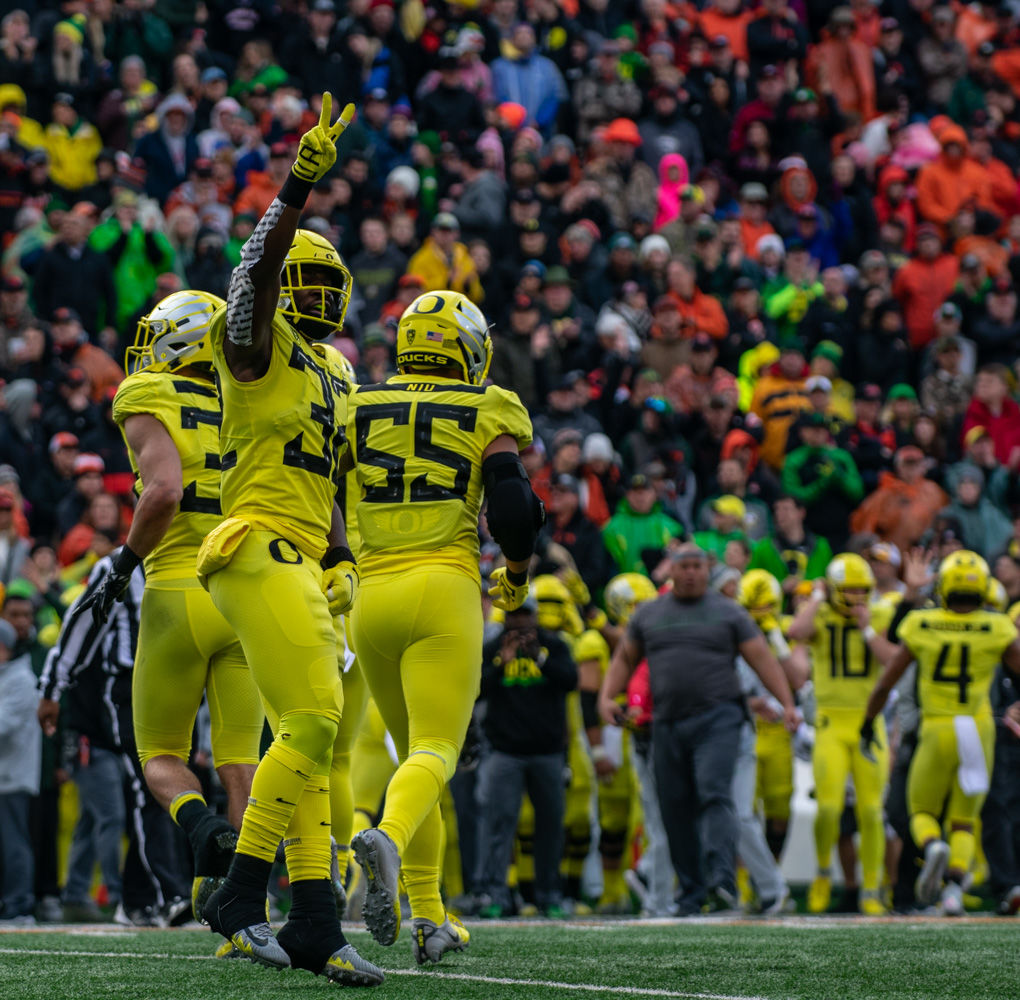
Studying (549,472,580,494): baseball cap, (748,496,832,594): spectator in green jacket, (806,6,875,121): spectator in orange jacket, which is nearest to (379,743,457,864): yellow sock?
(549,472,580,494): baseball cap

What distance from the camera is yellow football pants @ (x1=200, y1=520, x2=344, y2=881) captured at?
5.97 meters

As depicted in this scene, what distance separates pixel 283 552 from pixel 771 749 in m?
8.27

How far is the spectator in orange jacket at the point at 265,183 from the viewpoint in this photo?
667 inches

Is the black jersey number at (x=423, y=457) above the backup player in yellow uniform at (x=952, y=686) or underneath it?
above

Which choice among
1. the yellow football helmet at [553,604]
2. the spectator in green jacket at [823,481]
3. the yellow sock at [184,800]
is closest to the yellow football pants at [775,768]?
the yellow football helmet at [553,604]

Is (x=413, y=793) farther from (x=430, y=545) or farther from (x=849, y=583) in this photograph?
(x=849, y=583)

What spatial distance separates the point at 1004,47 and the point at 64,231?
13.1 m

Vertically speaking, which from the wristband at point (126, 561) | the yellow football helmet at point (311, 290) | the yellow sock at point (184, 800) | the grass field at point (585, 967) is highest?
the yellow football helmet at point (311, 290)

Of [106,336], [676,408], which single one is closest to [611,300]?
[676,408]

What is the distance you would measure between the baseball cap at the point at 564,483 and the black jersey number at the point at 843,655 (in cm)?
238

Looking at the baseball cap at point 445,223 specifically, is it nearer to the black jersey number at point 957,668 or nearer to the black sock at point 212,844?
the black jersey number at point 957,668

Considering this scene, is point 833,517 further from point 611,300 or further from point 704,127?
point 704,127

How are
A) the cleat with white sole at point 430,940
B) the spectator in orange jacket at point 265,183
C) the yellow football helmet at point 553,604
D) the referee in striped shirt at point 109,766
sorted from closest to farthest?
the cleat with white sole at point 430,940, the referee in striped shirt at point 109,766, the yellow football helmet at point 553,604, the spectator in orange jacket at point 265,183

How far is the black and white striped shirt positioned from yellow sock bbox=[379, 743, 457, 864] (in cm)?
301
